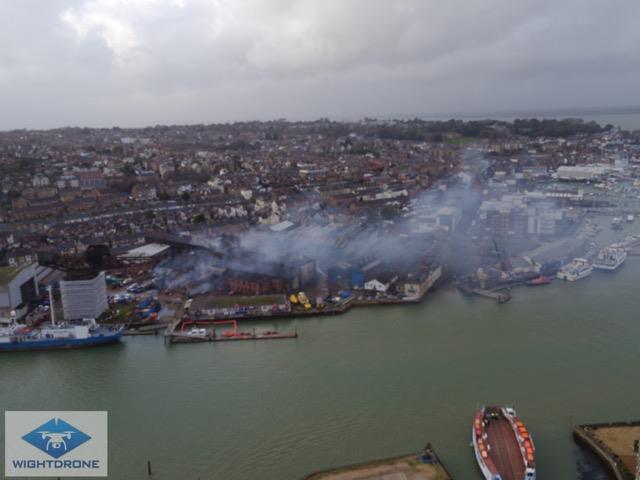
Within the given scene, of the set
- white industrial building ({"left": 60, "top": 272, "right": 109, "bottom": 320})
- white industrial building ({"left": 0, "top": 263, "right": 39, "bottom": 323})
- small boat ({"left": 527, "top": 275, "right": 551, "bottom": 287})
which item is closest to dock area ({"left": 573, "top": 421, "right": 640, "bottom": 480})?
small boat ({"left": 527, "top": 275, "right": 551, "bottom": 287})

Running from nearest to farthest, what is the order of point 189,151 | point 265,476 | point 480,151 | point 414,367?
point 265,476 → point 414,367 → point 480,151 → point 189,151

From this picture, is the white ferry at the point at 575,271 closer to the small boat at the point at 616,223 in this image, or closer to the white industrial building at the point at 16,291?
the small boat at the point at 616,223

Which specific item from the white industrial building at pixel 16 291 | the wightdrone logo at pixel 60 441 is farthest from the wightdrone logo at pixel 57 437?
the white industrial building at pixel 16 291

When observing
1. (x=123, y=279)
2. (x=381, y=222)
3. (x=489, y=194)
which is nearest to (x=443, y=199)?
(x=489, y=194)

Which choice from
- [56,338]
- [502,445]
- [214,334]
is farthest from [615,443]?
[56,338]

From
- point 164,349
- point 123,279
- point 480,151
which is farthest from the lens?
point 480,151

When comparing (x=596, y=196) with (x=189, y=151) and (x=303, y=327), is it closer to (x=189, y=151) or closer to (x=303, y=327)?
(x=303, y=327)

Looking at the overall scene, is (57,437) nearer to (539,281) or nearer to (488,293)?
(488,293)
